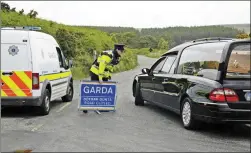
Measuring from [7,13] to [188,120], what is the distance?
24.6 m

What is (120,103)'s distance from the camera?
482 inches

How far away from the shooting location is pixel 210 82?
730 cm

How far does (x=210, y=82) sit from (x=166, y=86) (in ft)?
6.50

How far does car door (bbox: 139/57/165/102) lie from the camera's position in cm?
1027

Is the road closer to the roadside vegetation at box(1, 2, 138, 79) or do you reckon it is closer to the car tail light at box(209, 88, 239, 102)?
the car tail light at box(209, 88, 239, 102)

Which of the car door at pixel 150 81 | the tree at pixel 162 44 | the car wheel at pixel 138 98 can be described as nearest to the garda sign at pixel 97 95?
the car door at pixel 150 81

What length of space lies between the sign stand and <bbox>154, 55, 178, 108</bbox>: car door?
1182mm

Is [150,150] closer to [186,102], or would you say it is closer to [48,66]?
[186,102]

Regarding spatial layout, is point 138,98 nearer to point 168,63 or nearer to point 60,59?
point 168,63

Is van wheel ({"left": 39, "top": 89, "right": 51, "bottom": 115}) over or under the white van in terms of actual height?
under

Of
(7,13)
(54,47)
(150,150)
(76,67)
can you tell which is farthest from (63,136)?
(7,13)

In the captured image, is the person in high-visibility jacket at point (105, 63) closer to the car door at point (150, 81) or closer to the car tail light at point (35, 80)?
the car door at point (150, 81)

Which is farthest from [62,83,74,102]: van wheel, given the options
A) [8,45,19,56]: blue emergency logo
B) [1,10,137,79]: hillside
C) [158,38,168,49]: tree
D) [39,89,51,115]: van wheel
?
[158,38,168,49]: tree

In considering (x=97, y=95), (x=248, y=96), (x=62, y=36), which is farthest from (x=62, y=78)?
(x=62, y=36)
